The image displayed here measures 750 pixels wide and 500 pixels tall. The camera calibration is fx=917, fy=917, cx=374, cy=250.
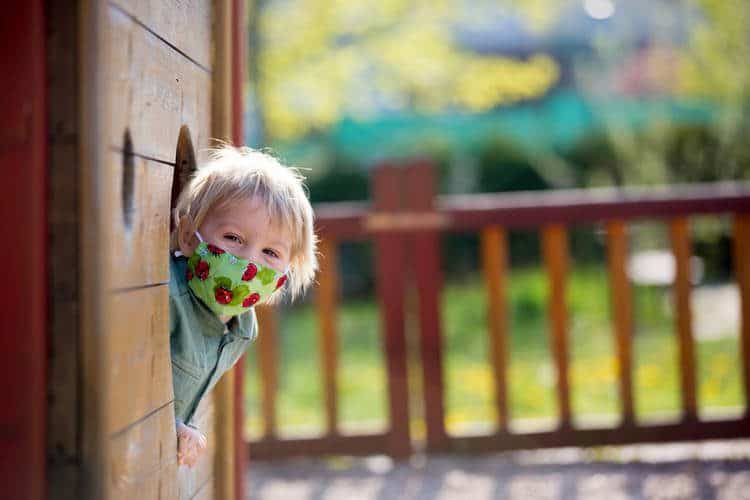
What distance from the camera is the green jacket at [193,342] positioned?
196cm

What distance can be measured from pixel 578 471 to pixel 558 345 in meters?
0.58

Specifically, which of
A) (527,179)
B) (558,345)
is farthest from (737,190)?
(527,179)

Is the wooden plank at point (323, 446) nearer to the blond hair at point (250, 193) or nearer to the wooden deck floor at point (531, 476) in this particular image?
the wooden deck floor at point (531, 476)

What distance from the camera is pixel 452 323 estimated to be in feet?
30.6

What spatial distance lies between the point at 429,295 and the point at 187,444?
2.50 metres

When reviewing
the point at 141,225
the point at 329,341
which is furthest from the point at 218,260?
the point at 329,341

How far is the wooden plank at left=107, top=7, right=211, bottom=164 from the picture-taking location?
4.83ft

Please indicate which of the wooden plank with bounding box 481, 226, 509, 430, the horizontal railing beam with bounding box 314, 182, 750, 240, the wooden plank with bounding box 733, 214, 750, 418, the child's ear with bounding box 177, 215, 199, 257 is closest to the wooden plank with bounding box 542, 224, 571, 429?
the horizontal railing beam with bounding box 314, 182, 750, 240

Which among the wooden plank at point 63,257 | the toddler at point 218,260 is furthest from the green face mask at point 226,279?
the wooden plank at point 63,257

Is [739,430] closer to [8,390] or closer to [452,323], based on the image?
[8,390]

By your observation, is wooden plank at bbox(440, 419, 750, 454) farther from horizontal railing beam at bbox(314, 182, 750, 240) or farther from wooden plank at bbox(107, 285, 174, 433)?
wooden plank at bbox(107, 285, 174, 433)

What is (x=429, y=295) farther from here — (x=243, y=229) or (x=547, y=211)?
(x=243, y=229)

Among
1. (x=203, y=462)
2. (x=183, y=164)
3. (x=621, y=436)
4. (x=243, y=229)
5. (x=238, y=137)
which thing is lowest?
(x=621, y=436)

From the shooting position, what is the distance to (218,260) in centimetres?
194
